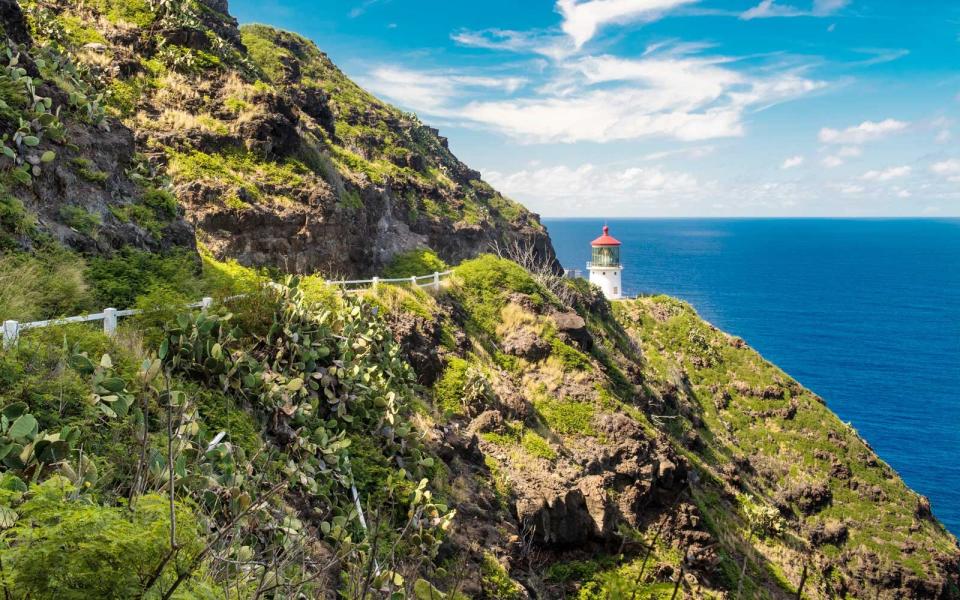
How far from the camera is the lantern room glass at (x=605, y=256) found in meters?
57.1

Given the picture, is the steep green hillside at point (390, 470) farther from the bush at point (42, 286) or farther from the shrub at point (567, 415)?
the bush at point (42, 286)

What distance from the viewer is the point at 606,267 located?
56.7 m

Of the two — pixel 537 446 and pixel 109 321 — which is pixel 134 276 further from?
pixel 537 446

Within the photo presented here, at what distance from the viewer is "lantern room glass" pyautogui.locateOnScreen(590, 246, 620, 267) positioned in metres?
57.1

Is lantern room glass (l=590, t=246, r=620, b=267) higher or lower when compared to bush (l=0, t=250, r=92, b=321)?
lower

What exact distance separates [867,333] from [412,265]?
289 feet

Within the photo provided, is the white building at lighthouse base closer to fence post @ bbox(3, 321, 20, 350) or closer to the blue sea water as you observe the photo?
the blue sea water

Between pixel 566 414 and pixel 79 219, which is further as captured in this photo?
pixel 566 414

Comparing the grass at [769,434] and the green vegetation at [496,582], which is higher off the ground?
the green vegetation at [496,582]

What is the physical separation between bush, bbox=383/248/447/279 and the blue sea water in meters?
39.8

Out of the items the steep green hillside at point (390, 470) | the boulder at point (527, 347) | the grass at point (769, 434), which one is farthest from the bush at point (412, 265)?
the grass at point (769, 434)

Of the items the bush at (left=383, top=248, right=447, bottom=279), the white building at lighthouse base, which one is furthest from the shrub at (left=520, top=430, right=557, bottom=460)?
the white building at lighthouse base

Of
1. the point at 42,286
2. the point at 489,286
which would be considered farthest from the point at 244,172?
the point at 42,286

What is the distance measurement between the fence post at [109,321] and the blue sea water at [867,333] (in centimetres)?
5046
